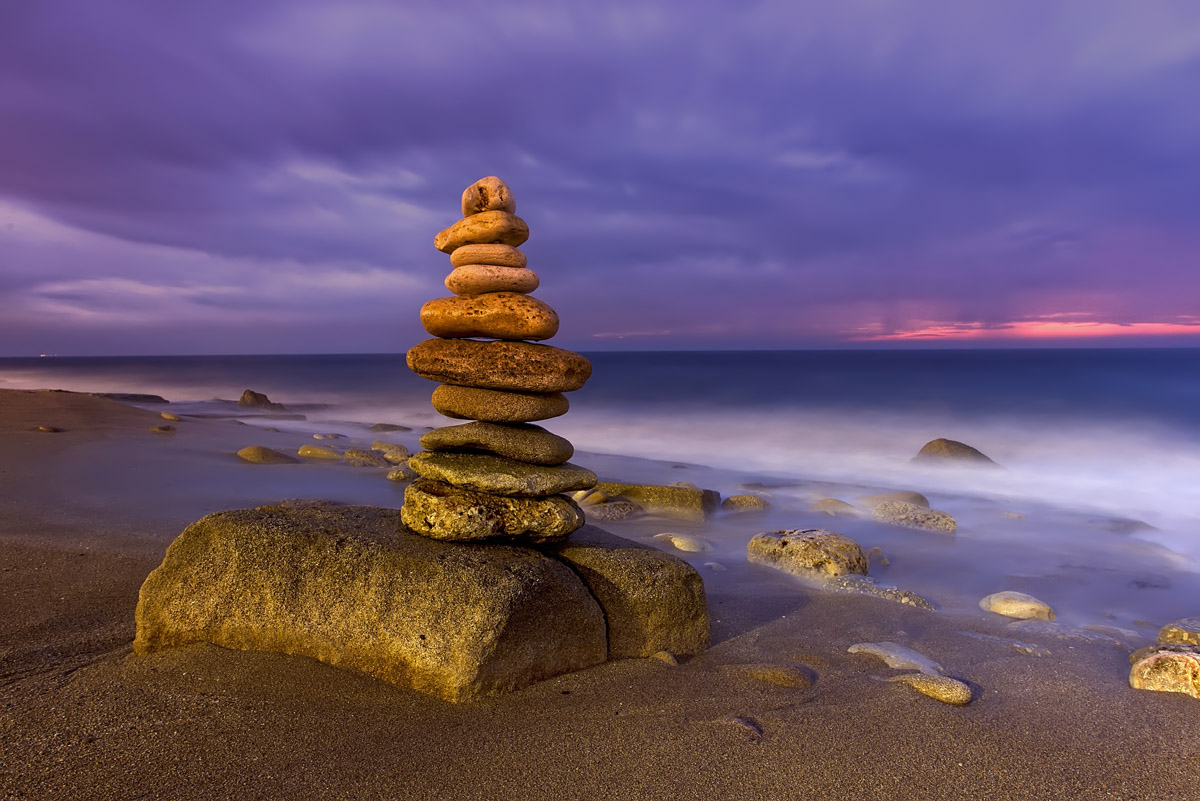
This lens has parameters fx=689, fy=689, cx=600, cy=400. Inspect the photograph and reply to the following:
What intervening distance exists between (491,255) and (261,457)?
9.30 m

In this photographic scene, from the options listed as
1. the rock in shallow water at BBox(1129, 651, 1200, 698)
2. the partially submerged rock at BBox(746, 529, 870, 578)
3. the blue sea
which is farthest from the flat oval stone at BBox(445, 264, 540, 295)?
the blue sea

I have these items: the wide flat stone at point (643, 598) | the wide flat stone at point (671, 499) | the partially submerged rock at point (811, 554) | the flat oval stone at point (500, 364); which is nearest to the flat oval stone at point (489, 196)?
the flat oval stone at point (500, 364)

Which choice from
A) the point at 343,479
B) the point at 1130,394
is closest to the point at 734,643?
the point at 343,479

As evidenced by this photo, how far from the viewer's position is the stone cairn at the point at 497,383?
4934 millimetres

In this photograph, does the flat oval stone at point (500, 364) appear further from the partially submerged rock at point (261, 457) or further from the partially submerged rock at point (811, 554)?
the partially submerged rock at point (261, 457)

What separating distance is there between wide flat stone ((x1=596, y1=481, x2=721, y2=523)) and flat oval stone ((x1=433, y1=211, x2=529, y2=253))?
6049mm

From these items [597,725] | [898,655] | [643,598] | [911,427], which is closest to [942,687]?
[898,655]

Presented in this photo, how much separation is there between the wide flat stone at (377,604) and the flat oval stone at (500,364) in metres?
1.24

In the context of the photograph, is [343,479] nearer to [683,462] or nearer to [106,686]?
[106,686]

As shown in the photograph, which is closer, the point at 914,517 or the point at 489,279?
the point at 489,279

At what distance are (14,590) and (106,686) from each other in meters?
2.48

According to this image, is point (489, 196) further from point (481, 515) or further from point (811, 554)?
point (811, 554)

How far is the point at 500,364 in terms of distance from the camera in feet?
16.8

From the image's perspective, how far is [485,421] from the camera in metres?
5.34
